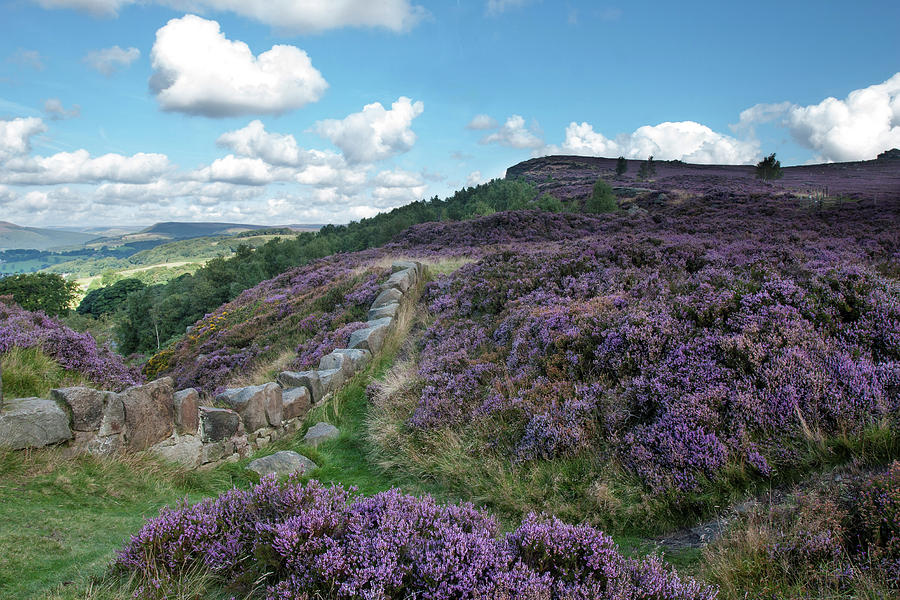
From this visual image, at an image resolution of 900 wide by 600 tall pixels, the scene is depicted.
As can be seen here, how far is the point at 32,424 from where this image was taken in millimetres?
5133

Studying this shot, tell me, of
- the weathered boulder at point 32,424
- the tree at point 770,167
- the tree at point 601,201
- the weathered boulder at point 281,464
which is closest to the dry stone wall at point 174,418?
the weathered boulder at point 32,424

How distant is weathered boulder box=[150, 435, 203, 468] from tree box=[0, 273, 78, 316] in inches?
2448

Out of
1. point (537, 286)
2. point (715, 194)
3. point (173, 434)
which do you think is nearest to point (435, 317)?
point (537, 286)

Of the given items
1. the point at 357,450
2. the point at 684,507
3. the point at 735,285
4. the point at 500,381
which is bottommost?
the point at 357,450

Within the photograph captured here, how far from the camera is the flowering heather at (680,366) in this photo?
167 inches

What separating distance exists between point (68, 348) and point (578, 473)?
908cm

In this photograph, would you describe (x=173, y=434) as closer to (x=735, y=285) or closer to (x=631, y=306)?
(x=631, y=306)

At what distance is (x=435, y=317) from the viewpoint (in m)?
11.8

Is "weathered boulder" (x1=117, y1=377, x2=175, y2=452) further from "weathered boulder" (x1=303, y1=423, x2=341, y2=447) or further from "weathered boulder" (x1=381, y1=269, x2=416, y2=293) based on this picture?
A: "weathered boulder" (x1=381, y1=269, x2=416, y2=293)

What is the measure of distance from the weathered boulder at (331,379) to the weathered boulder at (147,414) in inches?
120

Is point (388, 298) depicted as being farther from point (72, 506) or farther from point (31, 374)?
point (72, 506)

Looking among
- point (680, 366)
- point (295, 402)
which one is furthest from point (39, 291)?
point (680, 366)

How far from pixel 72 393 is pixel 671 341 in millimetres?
7866

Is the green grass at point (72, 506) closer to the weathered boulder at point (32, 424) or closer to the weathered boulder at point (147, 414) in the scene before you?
the weathered boulder at point (32, 424)
